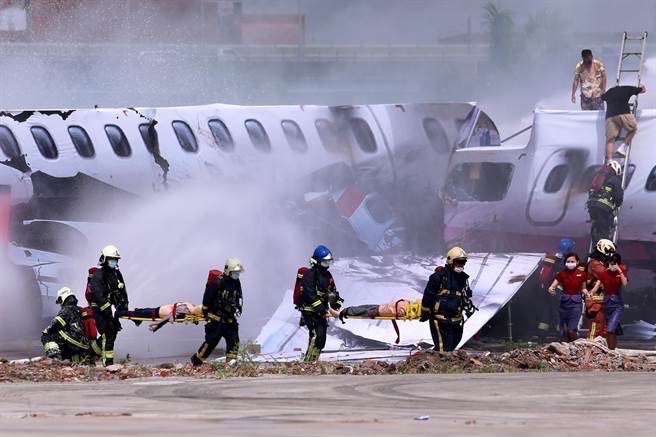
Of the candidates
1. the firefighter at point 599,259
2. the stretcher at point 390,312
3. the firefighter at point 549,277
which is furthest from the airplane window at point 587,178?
the stretcher at point 390,312

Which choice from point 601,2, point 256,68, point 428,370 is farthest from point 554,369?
point 256,68

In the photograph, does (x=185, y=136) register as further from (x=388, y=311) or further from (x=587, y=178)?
(x=587, y=178)

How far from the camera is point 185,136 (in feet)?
83.8

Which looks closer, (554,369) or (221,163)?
(554,369)

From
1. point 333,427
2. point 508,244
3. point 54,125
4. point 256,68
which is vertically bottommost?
point 333,427

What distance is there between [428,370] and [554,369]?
1365 millimetres

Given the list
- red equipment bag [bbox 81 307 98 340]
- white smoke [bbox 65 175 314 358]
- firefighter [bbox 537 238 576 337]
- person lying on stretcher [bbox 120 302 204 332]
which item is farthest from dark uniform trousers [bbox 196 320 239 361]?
firefighter [bbox 537 238 576 337]

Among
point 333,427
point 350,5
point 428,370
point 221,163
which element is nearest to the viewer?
point 333,427

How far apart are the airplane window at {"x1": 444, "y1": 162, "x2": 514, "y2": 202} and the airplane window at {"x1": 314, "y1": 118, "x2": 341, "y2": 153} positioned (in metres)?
1.90

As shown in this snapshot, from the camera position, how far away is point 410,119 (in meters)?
26.6

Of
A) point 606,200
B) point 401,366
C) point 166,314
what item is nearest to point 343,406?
point 401,366

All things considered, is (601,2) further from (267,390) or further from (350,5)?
(267,390)

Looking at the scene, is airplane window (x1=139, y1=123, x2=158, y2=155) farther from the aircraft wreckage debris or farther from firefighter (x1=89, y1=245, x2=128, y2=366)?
the aircraft wreckage debris

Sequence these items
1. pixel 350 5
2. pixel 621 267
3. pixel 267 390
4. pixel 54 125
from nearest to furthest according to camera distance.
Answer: pixel 267 390
pixel 621 267
pixel 54 125
pixel 350 5
